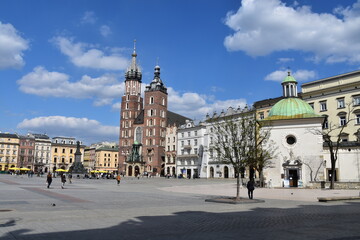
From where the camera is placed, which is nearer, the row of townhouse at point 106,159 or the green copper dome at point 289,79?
the green copper dome at point 289,79

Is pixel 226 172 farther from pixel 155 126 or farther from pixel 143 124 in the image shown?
pixel 143 124

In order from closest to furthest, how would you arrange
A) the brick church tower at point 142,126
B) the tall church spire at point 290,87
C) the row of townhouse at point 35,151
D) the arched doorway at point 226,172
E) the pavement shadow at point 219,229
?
the pavement shadow at point 219,229, the tall church spire at point 290,87, the arched doorway at point 226,172, the brick church tower at point 142,126, the row of townhouse at point 35,151

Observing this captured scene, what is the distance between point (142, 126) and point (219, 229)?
3793 inches

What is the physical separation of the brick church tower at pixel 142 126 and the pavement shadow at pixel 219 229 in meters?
84.2

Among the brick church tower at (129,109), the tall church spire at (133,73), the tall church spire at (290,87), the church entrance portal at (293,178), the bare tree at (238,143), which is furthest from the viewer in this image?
the tall church spire at (133,73)

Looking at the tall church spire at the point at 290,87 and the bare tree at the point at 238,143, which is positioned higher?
the tall church spire at the point at 290,87

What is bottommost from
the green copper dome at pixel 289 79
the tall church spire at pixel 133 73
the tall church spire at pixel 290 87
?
the tall church spire at pixel 290 87

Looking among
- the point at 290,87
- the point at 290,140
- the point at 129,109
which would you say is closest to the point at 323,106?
the point at 290,87

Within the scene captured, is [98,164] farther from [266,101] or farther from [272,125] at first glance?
[272,125]

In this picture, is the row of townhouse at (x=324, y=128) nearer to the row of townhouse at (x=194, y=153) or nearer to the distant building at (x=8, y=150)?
the row of townhouse at (x=194, y=153)

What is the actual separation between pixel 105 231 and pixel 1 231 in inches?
118

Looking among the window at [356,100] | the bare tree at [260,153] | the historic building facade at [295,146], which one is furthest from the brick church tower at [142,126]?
the window at [356,100]

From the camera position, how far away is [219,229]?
34.9 ft

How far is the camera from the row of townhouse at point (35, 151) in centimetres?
12375
